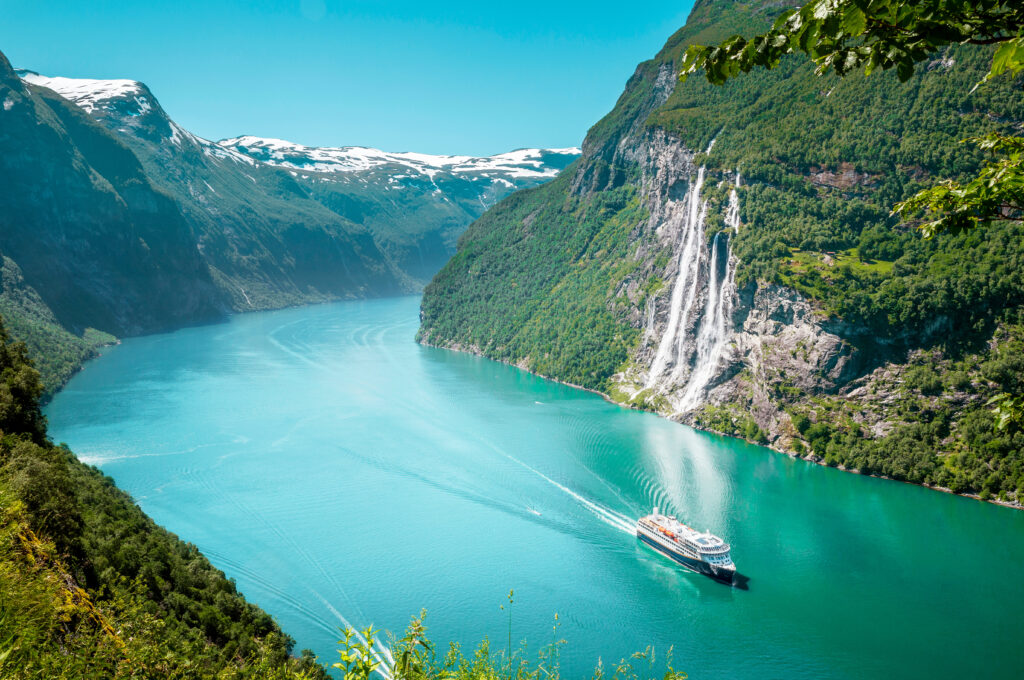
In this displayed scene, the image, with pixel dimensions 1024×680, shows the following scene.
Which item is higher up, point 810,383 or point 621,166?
point 621,166

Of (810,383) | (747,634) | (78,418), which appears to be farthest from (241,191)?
(747,634)

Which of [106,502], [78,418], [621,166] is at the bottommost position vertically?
[78,418]

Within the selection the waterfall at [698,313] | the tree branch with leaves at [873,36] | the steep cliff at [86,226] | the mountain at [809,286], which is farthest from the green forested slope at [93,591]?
the steep cliff at [86,226]

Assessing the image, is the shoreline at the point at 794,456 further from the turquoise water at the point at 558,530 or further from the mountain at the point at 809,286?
the turquoise water at the point at 558,530

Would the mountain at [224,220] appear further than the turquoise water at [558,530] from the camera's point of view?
Yes

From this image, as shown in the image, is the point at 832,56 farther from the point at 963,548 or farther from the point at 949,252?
the point at 949,252

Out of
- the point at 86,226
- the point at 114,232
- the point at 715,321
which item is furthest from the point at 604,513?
the point at 114,232

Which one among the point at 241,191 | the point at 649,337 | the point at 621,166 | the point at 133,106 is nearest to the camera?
the point at 649,337
